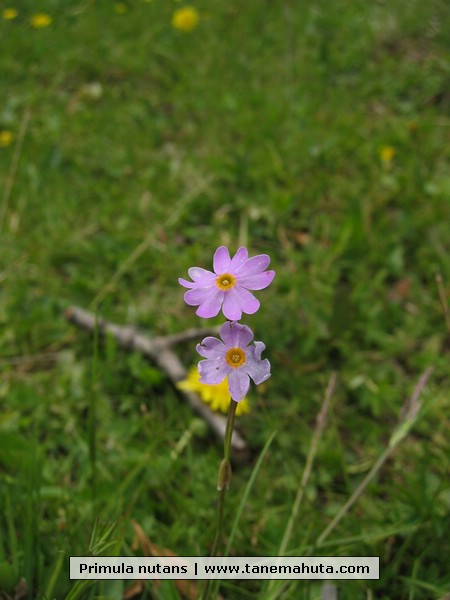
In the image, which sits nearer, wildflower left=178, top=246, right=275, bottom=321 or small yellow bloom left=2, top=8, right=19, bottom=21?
wildflower left=178, top=246, right=275, bottom=321

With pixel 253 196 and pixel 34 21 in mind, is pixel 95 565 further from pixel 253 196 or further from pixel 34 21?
pixel 34 21

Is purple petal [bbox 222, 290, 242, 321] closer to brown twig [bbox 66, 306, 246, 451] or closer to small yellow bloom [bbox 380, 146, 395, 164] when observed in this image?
brown twig [bbox 66, 306, 246, 451]

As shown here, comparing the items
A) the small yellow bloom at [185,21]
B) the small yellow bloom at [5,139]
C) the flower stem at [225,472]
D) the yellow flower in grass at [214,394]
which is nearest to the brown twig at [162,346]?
the yellow flower in grass at [214,394]

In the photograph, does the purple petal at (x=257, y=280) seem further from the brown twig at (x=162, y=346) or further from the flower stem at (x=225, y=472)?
the brown twig at (x=162, y=346)

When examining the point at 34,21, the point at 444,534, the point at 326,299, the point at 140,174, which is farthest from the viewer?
the point at 34,21

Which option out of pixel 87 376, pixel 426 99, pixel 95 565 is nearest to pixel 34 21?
pixel 426 99

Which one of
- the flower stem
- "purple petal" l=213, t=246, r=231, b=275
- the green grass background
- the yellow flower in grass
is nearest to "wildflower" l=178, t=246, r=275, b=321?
"purple petal" l=213, t=246, r=231, b=275
